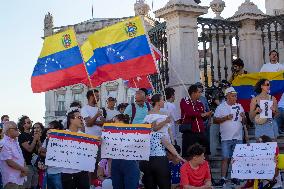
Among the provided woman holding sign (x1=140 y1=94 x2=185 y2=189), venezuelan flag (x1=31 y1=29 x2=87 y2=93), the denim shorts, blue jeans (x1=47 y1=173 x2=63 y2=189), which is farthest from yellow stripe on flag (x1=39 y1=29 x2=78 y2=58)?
the denim shorts

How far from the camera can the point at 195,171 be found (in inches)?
324

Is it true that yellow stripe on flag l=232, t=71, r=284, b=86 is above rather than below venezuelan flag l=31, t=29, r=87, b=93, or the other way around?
below

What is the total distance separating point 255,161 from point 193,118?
91.8 inches

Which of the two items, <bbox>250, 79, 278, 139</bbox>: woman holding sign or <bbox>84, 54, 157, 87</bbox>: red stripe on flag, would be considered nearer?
<bbox>250, 79, 278, 139</bbox>: woman holding sign

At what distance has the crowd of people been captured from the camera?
8641 mm

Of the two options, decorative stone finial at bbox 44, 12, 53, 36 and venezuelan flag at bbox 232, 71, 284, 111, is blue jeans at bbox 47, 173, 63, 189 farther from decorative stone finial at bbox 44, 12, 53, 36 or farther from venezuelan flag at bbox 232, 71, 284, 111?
decorative stone finial at bbox 44, 12, 53, 36

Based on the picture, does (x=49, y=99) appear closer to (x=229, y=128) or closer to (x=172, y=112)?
(x=172, y=112)

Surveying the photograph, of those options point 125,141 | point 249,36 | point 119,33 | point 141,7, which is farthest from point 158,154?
point 141,7

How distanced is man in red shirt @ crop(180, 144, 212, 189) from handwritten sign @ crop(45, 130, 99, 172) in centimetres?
153

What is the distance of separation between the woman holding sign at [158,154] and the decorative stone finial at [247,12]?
633 centimetres

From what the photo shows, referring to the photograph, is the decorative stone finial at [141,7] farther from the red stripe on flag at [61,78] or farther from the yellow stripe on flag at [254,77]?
the red stripe on flag at [61,78]

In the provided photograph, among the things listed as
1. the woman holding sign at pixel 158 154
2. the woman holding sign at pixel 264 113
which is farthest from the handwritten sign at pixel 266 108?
the woman holding sign at pixel 158 154

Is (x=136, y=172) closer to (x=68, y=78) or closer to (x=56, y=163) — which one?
(x=56, y=163)

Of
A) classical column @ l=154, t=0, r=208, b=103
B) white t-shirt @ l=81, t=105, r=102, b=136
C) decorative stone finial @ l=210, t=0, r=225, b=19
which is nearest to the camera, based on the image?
white t-shirt @ l=81, t=105, r=102, b=136
